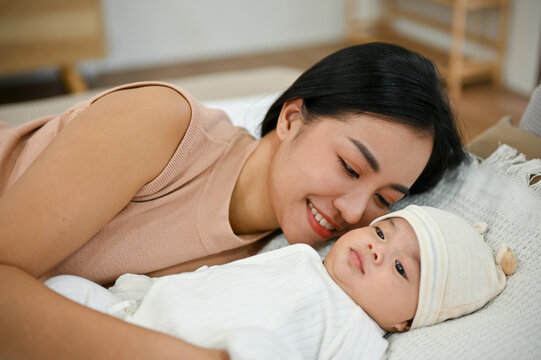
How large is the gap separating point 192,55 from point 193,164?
130 inches

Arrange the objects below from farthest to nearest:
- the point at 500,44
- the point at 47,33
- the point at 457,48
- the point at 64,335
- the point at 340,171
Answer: the point at 500,44
the point at 457,48
the point at 47,33
the point at 340,171
the point at 64,335

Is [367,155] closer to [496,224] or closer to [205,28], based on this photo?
[496,224]

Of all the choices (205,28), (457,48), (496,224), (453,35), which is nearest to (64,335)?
(496,224)

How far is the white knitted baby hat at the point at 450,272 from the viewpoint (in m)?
1.03

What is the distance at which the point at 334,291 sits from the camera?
1045 millimetres

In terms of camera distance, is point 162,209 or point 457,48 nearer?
point 162,209

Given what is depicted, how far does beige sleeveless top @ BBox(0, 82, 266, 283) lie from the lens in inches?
44.4

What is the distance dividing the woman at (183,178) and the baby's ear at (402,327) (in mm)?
234

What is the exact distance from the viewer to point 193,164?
119cm

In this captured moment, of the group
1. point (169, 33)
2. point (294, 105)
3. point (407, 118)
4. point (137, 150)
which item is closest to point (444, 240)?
point (407, 118)

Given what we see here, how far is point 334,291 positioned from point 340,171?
9.8 inches

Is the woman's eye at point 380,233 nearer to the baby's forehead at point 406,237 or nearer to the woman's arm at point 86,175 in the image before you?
the baby's forehead at point 406,237

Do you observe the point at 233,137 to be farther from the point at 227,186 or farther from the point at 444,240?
the point at 444,240

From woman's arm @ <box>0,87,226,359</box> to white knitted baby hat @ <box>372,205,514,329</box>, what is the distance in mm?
440
